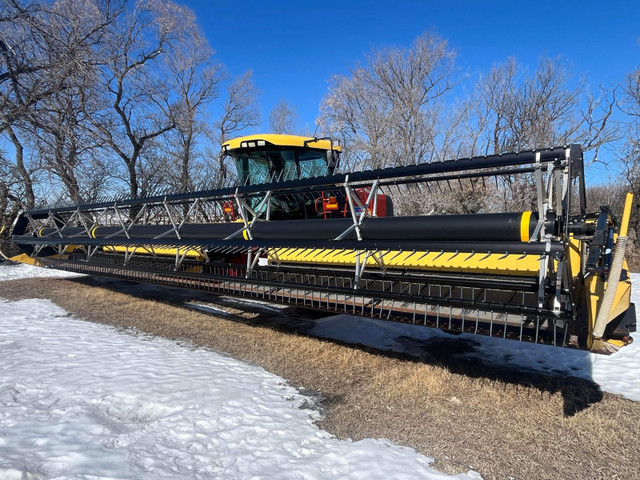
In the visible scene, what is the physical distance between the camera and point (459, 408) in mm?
3305

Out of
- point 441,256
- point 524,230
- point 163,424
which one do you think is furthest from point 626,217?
point 163,424

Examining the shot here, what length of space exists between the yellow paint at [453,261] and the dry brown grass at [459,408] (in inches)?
39.8

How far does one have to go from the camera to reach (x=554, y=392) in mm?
3652

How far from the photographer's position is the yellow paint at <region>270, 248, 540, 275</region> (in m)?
3.28

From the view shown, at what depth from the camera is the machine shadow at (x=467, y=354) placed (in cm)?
383

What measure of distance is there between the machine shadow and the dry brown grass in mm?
29

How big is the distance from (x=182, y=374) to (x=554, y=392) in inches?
129

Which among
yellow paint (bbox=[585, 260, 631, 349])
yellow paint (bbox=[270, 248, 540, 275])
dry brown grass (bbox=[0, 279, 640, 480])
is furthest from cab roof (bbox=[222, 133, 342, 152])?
yellow paint (bbox=[585, 260, 631, 349])

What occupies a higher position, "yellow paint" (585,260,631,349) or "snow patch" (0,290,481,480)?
"yellow paint" (585,260,631,349)

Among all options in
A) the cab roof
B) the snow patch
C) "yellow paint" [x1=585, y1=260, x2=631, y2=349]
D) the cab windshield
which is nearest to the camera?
the snow patch

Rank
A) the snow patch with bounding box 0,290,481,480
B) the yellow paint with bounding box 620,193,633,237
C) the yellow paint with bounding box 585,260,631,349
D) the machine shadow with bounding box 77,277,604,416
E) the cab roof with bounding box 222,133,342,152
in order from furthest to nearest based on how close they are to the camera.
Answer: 1. the cab roof with bounding box 222,133,342,152
2. the machine shadow with bounding box 77,277,604,416
3. the yellow paint with bounding box 585,260,631,349
4. the yellow paint with bounding box 620,193,633,237
5. the snow patch with bounding box 0,290,481,480

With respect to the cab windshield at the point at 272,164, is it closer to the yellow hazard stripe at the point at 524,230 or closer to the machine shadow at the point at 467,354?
the machine shadow at the point at 467,354

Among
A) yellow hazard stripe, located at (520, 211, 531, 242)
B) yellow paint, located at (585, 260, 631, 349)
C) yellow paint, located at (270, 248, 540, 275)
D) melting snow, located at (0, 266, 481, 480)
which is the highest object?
yellow hazard stripe, located at (520, 211, 531, 242)

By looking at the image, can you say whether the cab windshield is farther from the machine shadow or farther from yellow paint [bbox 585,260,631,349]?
yellow paint [bbox 585,260,631,349]
